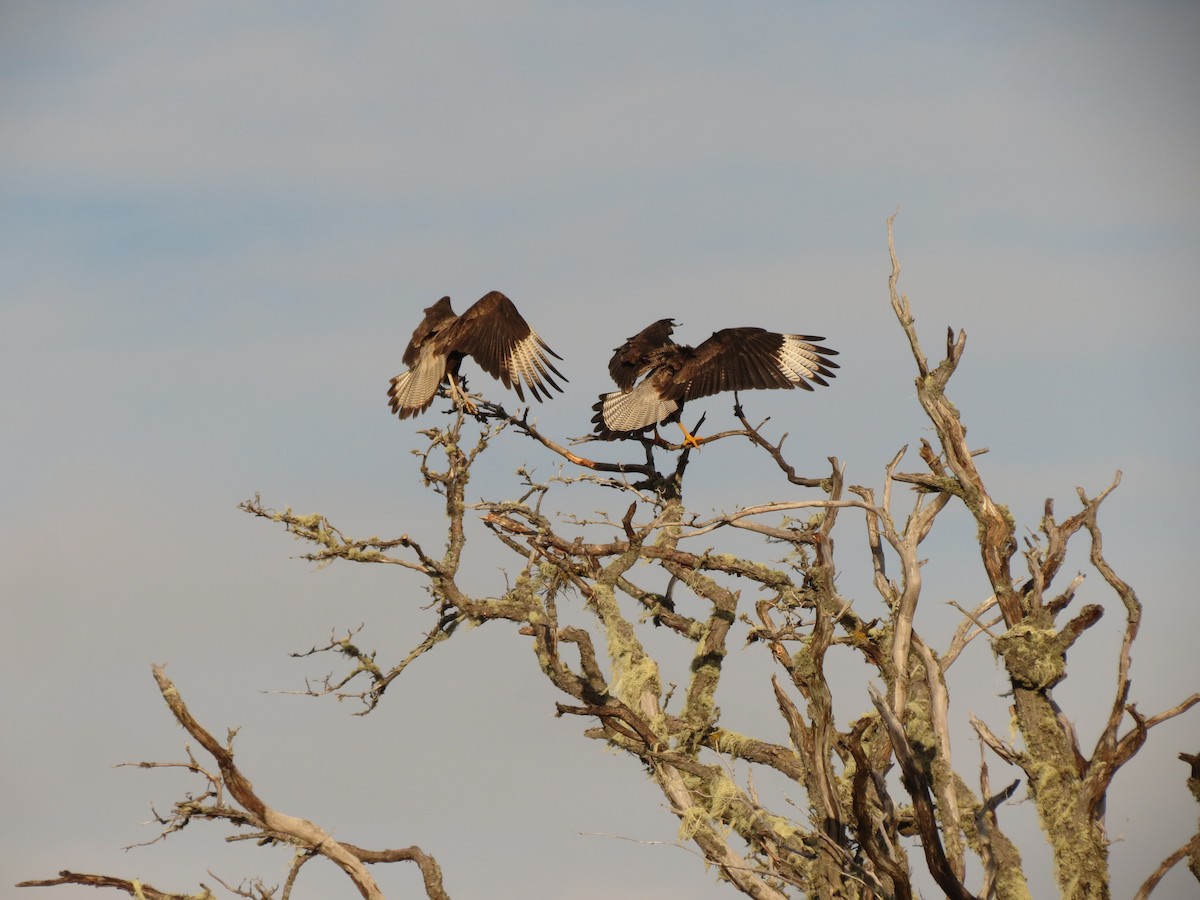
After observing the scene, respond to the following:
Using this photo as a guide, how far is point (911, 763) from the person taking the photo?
6.88 m

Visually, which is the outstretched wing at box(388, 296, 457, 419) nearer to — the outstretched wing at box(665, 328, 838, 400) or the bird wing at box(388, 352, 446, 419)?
the bird wing at box(388, 352, 446, 419)

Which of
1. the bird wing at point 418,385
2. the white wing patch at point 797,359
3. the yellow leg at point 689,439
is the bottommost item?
the yellow leg at point 689,439

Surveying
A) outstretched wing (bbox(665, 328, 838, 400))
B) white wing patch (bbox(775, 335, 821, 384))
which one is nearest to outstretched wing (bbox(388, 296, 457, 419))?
outstretched wing (bbox(665, 328, 838, 400))

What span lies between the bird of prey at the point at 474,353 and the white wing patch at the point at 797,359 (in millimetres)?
1784

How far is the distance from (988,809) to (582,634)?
8.40 feet

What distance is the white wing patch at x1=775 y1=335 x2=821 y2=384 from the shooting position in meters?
10.3

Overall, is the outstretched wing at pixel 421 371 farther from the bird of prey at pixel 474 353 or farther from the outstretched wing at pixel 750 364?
the outstretched wing at pixel 750 364

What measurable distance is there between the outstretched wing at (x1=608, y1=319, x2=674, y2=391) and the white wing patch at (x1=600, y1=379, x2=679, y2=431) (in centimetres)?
20

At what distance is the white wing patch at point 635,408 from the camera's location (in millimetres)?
9344

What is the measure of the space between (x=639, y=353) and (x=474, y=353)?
133cm

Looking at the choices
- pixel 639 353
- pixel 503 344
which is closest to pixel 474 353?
pixel 503 344

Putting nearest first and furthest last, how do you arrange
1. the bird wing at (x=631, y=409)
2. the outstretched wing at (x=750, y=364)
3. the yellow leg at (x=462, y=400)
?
1. the yellow leg at (x=462, y=400)
2. the bird wing at (x=631, y=409)
3. the outstretched wing at (x=750, y=364)

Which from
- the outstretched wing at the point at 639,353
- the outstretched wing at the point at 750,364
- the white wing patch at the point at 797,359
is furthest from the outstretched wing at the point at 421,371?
the white wing patch at the point at 797,359

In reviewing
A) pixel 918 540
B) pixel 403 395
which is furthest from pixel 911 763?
pixel 403 395
